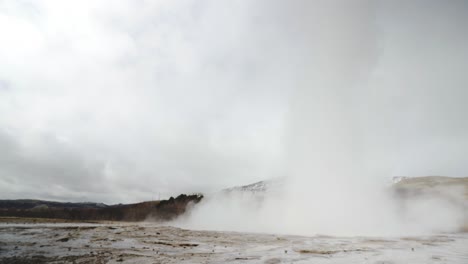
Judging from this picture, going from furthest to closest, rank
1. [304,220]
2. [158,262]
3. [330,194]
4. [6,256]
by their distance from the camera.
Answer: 1. [330,194]
2. [304,220]
3. [6,256]
4. [158,262]

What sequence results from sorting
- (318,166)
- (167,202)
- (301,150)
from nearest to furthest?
1. (318,166)
2. (301,150)
3. (167,202)

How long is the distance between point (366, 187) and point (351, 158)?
3.82 meters

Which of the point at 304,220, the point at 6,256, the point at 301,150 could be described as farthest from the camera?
the point at 301,150

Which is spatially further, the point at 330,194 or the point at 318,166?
the point at 318,166

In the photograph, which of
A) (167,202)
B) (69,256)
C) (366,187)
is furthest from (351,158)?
(167,202)

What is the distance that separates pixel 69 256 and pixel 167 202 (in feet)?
400

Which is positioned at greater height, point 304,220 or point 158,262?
point 304,220

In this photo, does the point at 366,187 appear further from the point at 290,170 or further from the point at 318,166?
the point at 290,170

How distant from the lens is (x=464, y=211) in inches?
1441

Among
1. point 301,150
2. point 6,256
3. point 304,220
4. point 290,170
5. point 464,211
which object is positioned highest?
point 301,150

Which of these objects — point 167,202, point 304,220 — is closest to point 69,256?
point 304,220

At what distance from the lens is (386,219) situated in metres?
29.4

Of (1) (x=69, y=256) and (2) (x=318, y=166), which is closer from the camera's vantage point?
(1) (x=69, y=256)

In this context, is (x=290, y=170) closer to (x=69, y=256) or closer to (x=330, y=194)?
(x=330, y=194)
